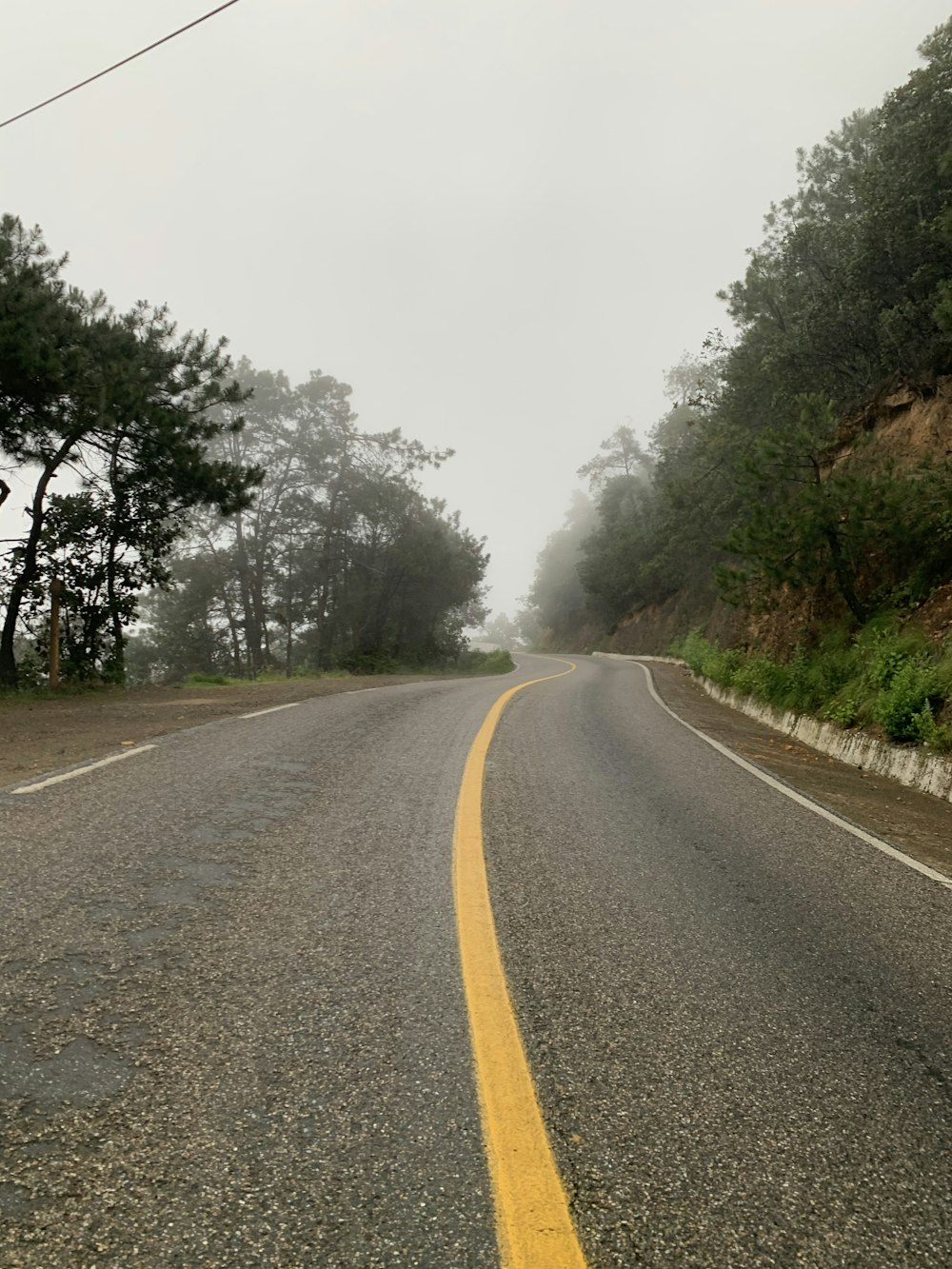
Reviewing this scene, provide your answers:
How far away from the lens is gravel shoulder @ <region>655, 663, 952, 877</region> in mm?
5828

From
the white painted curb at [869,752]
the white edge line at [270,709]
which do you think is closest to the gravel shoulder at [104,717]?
the white edge line at [270,709]

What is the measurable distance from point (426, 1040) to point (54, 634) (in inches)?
610

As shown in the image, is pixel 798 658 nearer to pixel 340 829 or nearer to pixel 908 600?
pixel 908 600

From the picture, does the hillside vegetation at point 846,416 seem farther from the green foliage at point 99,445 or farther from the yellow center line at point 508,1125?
the green foliage at point 99,445

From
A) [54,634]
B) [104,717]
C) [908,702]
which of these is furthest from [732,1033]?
[54,634]

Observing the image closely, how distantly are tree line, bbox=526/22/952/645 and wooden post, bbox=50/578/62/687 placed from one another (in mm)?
13512

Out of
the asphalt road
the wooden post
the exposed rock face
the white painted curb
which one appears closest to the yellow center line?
the asphalt road

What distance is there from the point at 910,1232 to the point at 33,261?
1752 cm

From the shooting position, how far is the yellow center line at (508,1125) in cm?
163

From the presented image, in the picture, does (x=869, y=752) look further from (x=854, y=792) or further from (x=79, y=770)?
(x=79, y=770)

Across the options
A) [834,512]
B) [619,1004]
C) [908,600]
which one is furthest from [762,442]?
[619,1004]

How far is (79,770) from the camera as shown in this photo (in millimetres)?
6160

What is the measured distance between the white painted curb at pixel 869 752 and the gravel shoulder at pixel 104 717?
845 cm

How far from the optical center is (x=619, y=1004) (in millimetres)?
2754
